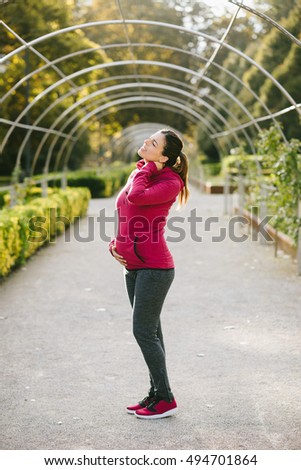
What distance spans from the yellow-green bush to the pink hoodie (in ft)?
16.1

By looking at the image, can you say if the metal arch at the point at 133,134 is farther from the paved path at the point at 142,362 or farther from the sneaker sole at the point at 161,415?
the sneaker sole at the point at 161,415

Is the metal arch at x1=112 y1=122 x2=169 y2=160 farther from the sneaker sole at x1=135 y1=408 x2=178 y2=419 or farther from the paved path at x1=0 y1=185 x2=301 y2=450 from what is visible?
the sneaker sole at x1=135 y1=408 x2=178 y2=419

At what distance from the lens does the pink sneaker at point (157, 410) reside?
4398mm

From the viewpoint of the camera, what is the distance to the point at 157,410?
4.41 m

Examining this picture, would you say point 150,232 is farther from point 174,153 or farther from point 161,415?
point 161,415

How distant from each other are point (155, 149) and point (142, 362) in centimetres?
208

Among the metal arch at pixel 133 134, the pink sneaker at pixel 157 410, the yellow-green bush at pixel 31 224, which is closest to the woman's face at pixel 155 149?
the pink sneaker at pixel 157 410

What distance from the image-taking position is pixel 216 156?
140ft

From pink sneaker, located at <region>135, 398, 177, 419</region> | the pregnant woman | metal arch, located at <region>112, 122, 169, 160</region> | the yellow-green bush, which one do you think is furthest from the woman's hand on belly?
metal arch, located at <region>112, 122, 169, 160</region>

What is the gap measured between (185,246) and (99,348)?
23.6ft

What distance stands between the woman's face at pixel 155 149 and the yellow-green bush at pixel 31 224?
497cm

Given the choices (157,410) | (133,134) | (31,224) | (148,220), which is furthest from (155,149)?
(133,134)

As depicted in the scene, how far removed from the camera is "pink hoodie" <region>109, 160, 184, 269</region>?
4.20 meters
